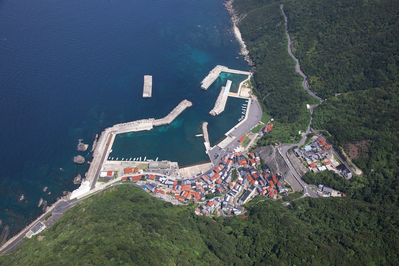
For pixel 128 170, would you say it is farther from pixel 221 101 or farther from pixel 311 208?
pixel 311 208

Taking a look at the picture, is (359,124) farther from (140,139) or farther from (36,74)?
(36,74)

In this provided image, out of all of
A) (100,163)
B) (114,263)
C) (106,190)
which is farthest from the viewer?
(100,163)

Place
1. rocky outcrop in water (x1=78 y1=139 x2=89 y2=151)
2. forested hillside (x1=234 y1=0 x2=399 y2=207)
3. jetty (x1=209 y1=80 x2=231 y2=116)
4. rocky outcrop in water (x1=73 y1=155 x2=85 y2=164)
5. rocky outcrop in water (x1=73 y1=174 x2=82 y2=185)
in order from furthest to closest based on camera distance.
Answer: jetty (x1=209 y1=80 x2=231 y2=116) < rocky outcrop in water (x1=78 y1=139 x2=89 y2=151) < rocky outcrop in water (x1=73 y1=155 x2=85 y2=164) < rocky outcrop in water (x1=73 y1=174 x2=82 y2=185) < forested hillside (x1=234 y1=0 x2=399 y2=207)

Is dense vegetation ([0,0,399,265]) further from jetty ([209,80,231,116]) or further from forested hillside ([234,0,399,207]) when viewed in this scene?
jetty ([209,80,231,116])

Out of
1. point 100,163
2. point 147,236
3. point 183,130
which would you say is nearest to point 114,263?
point 147,236

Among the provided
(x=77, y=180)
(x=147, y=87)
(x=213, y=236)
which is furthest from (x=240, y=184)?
(x=147, y=87)

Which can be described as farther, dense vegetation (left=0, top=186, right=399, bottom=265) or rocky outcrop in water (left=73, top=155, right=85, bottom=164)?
rocky outcrop in water (left=73, top=155, right=85, bottom=164)

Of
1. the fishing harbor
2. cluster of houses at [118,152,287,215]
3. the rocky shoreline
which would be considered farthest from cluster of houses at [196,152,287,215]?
the rocky shoreline
